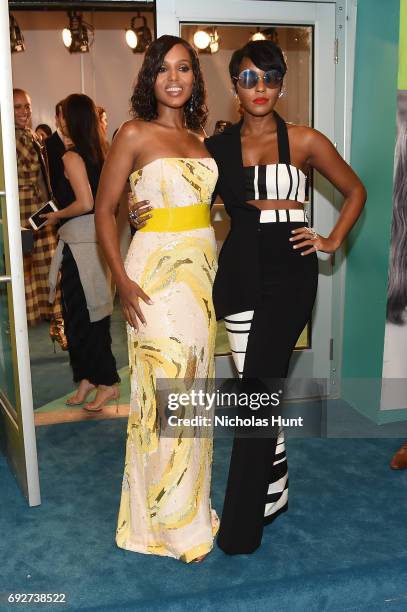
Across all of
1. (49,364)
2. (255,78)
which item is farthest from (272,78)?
(49,364)

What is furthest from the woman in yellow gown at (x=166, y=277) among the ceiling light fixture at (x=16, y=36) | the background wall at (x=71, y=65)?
the background wall at (x=71, y=65)

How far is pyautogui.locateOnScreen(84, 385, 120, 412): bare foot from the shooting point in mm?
4227

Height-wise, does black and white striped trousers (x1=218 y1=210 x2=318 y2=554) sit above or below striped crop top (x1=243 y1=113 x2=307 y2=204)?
below

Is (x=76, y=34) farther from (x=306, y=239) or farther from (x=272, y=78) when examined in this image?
(x=306, y=239)

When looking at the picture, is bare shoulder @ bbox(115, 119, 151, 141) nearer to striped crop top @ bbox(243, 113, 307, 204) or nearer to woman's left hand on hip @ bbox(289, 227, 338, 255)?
striped crop top @ bbox(243, 113, 307, 204)

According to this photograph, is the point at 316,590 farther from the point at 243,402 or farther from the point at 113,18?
the point at 113,18

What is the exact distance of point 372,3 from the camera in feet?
12.8

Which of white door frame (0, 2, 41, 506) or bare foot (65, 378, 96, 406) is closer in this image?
white door frame (0, 2, 41, 506)

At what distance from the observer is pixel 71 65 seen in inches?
336

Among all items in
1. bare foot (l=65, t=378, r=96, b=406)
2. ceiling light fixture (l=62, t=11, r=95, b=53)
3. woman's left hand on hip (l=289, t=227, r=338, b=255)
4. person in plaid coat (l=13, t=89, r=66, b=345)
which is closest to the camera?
woman's left hand on hip (l=289, t=227, r=338, b=255)

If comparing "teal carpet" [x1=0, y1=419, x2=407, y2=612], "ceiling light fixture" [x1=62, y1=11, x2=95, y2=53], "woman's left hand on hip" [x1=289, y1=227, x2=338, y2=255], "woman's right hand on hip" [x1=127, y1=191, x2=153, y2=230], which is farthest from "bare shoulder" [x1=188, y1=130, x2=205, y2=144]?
"ceiling light fixture" [x1=62, y1=11, x2=95, y2=53]

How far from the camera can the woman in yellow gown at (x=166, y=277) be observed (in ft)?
7.80

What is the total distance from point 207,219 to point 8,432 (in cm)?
148

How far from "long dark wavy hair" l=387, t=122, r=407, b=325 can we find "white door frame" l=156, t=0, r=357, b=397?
1.53 ft
